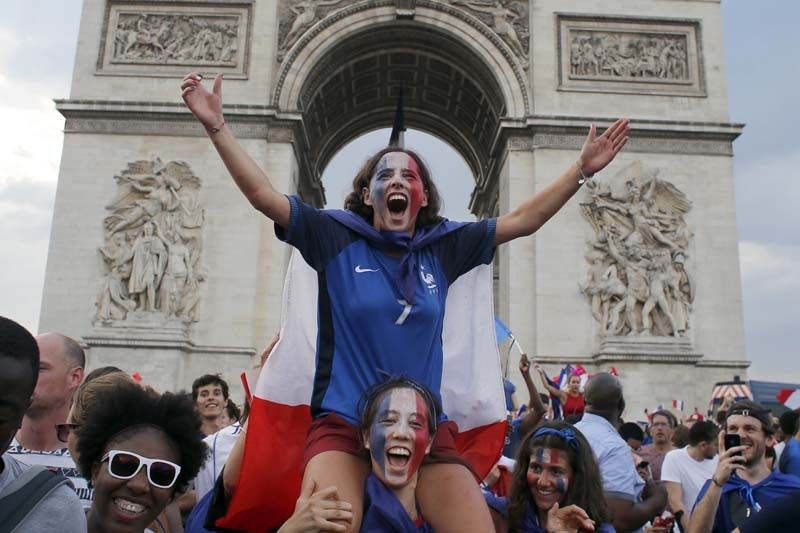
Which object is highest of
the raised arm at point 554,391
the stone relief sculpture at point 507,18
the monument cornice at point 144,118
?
the stone relief sculpture at point 507,18

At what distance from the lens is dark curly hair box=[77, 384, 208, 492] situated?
287 cm

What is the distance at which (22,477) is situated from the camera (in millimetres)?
1778

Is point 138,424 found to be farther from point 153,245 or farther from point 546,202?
point 153,245

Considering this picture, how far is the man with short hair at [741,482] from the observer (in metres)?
4.46

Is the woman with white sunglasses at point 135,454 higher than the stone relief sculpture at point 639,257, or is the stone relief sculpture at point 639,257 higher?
the stone relief sculpture at point 639,257

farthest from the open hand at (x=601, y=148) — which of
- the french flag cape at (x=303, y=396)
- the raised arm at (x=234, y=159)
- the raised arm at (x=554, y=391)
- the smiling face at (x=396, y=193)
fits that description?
the raised arm at (x=554, y=391)

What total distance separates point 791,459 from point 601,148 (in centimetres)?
419

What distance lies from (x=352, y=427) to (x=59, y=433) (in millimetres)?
1853

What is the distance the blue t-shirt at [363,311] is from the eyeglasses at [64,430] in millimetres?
1620

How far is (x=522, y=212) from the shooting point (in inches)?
135

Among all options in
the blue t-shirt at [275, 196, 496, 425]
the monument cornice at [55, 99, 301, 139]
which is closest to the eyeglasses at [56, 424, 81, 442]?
the blue t-shirt at [275, 196, 496, 425]

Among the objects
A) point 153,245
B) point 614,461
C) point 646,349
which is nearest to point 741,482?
point 614,461

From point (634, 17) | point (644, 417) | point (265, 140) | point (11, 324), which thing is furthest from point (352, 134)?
point (11, 324)

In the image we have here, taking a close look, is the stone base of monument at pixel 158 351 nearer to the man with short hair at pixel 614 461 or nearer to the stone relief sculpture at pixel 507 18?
the stone relief sculpture at pixel 507 18
